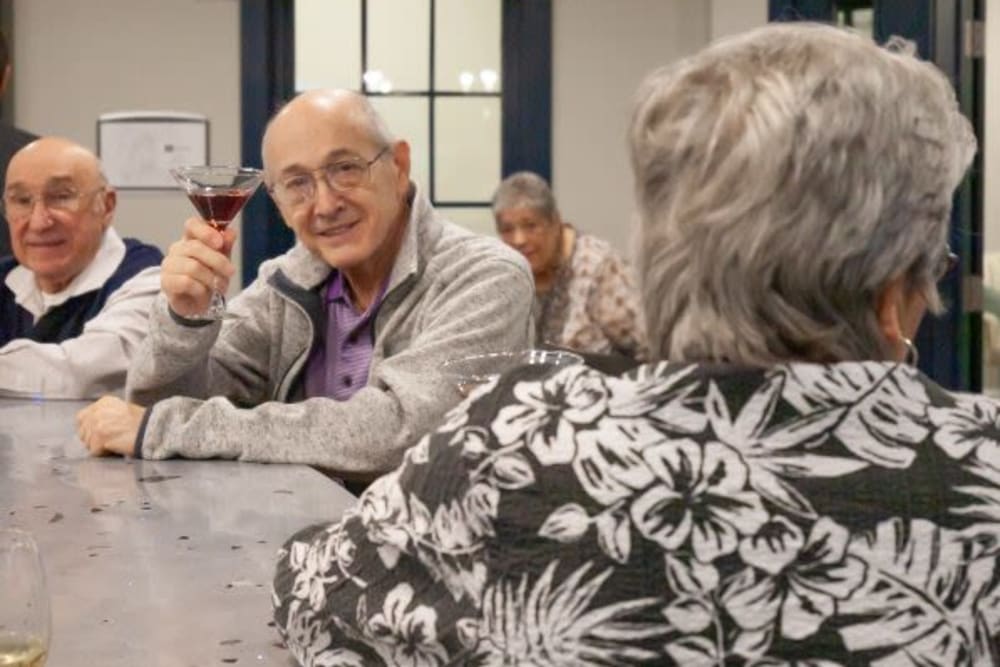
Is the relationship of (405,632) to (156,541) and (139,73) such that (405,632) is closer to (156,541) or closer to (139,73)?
(156,541)

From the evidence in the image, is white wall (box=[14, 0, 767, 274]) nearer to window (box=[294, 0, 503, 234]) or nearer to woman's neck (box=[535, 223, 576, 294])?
window (box=[294, 0, 503, 234])

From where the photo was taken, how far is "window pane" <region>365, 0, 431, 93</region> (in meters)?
6.69

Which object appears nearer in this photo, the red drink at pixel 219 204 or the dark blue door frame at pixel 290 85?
the red drink at pixel 219 204

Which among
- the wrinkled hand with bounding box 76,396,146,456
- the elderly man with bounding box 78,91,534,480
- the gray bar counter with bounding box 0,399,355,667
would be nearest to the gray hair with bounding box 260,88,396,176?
the elderly man with bounding box 78,91,534,480

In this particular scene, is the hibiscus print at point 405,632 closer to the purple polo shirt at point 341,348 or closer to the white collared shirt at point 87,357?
the purple polo shirt at point 341,348

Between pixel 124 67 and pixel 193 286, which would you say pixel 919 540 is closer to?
pixel 193 286

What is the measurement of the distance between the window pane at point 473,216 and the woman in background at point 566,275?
3.34 ft

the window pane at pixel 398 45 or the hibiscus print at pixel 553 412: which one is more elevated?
the window pane at pixel 398 45

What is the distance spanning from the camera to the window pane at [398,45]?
22.0 feet

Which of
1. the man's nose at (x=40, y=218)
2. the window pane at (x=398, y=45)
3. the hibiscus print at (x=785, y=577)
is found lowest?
the hibiscus print at (x=785, y=577)

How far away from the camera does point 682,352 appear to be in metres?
1.18

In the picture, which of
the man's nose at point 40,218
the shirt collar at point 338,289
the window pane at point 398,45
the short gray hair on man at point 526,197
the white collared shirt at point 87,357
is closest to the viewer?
the shirt collar at point 338,289

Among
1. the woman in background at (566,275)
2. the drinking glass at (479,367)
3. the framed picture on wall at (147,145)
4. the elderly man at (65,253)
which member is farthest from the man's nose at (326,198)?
the framed picture on wall at (147,145)

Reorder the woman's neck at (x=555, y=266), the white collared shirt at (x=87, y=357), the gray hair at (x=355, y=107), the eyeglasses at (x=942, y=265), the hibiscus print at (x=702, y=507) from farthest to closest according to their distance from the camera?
the woman's neck at (x=555, y=266), the white collared shirt at (x=87, y=357), the gray hair at (x=355, y=107), the eyeglasses at (x=942, y=265), the hibiscus print at (x=702, y=507)
